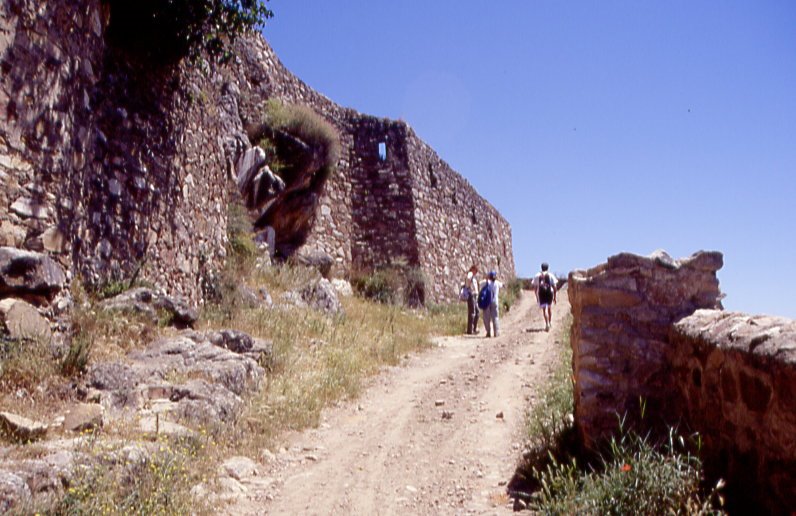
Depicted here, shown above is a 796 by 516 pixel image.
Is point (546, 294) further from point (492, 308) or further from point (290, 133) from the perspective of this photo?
point (290, 133)

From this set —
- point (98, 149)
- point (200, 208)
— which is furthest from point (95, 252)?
point (200, 208)

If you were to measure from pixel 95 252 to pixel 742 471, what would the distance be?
6.38m

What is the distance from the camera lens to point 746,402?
2.98 m

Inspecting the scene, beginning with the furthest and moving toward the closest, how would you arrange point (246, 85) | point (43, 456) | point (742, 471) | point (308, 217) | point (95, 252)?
point (308, 217), point (246, 85), point (95, 252), point (43, 456), point (742, 471)

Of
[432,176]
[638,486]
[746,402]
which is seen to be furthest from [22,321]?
[432,176]

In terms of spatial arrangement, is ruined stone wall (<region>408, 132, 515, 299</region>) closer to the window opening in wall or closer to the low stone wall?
the window opening in wall

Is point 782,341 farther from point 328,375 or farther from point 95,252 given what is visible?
point 95,252

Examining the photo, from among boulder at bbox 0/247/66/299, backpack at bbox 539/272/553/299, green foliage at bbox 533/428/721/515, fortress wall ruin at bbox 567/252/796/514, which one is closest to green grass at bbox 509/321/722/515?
green foliage at bbox 533/428/721/515

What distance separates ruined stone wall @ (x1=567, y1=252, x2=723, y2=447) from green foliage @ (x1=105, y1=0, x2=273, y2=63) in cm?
609

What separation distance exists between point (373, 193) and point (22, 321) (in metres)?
11.3

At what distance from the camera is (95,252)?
6621 mm

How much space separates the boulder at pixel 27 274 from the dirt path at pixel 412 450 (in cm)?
269

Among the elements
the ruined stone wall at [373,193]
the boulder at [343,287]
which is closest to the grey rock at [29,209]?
the ruined stone wall at [373,193]

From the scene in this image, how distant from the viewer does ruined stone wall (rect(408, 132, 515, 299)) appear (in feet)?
54.1
